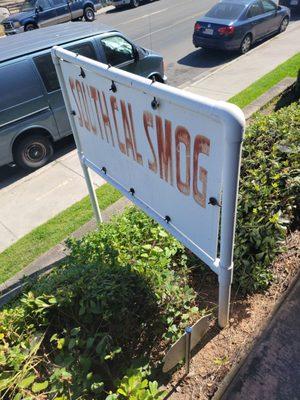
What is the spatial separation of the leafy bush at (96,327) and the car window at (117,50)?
5.55 m

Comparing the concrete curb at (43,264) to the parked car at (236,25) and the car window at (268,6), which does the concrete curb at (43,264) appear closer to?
the parked car at (236,25)

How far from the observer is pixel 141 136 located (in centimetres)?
231

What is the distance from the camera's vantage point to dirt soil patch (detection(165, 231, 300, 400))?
242cm

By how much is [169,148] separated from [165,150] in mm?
52

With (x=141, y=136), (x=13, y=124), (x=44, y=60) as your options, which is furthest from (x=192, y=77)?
(x=141, y=136)

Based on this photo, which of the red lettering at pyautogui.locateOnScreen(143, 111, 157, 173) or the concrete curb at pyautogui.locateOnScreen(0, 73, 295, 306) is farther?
the concrete curb at pyautogui.locateOnScreen(0, 73, 295, 306)

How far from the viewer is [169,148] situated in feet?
6.75

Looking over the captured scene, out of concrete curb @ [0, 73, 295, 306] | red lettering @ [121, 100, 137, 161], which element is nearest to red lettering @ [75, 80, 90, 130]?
red lettering @ [121, 100, 137, 161]

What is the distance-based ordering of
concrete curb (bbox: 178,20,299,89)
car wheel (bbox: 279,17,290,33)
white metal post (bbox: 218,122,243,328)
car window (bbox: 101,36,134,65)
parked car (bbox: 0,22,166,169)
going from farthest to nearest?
car wheel (bbox: 279,17,290,33), concrete curb (bbox: 178,20,299,89), car window (bbox: 101,36,134,65), parked car (bbox: 0,22,166,169), white metal post (bbox: 218,122,243,328)

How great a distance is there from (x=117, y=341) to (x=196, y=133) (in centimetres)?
159

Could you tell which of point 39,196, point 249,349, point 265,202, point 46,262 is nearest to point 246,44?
point 39,196

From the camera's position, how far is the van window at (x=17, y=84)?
596cm

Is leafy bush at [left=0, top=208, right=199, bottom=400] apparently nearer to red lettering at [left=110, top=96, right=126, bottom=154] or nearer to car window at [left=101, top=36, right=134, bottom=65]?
red lettering at [left=110, top=96, right=126, bottom=154]

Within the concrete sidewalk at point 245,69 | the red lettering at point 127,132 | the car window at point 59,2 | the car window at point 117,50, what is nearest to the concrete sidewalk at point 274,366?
the red lettering at point 127,132
